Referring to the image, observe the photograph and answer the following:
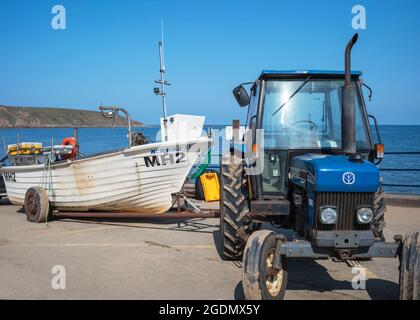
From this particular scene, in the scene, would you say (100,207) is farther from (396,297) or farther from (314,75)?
(396,297)

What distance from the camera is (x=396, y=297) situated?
4.58m

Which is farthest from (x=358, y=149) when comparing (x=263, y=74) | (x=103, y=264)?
(x=103, y=264)

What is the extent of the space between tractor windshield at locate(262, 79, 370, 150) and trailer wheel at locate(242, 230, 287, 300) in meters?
1.52

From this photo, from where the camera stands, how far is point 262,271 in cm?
386

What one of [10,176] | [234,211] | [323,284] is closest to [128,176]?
[234,211]

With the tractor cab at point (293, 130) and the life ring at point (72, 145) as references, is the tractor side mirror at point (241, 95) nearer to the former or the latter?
the tractor cab at point (293, 130)

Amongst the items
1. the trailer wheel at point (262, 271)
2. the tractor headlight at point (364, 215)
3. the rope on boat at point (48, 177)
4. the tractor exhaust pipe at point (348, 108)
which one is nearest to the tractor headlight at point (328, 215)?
the tractor headlight at point (364, 215)

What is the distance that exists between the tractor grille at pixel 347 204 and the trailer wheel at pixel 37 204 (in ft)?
21.5

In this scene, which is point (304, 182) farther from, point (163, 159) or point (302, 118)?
point (163, 159)

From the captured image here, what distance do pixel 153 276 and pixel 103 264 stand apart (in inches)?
36.2

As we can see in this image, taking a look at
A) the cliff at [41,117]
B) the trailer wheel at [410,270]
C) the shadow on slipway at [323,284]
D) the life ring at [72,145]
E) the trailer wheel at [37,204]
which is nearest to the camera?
the trailer wheel at [410,270]

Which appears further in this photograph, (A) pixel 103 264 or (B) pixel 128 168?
(B) pixel 128 168

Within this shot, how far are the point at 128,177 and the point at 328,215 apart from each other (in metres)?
5.09

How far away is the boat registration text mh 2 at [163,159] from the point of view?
8.21 meters
